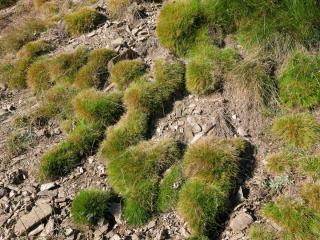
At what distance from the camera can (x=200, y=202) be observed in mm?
6617

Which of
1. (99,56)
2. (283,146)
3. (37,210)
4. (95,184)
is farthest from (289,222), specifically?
(99,56)

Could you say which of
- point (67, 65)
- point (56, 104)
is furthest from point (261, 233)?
point (67, 65)

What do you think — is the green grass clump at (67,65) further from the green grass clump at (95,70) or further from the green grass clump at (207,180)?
the green grass clump at (207,180)

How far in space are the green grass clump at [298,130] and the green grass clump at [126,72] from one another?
307 centimetres

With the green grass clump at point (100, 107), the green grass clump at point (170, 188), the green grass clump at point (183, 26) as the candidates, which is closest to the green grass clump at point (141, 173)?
the green grass clump at point (170, 188)

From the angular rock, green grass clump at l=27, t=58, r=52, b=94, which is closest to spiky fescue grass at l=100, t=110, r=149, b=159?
the angular rock

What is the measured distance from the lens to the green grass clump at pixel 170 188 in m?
6.89

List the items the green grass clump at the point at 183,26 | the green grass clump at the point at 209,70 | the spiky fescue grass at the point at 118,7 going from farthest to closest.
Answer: the spiky fescue grass at the point at 118,7, the green grass clump at the point at 183,26, the green grass clump at the point at 209,70

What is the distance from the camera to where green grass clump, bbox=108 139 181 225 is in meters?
6.88

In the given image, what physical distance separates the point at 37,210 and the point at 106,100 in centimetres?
251

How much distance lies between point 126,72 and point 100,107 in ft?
3.42

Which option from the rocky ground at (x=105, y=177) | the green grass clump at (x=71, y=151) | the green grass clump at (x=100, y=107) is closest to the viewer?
the rocky ground at (x=105, y=177)

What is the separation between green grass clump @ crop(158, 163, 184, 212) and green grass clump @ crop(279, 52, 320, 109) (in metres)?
2.38

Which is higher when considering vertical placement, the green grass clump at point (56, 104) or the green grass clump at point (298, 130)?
the green grass clump at point (56, 104)
